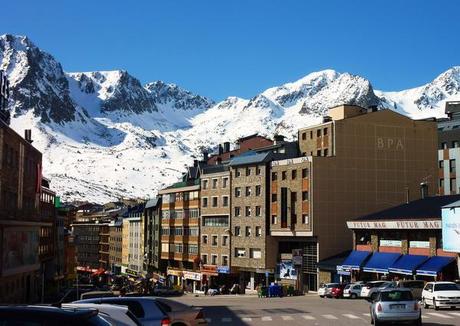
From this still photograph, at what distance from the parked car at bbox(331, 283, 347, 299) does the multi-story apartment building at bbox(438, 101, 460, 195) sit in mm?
49056

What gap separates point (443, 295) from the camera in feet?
116

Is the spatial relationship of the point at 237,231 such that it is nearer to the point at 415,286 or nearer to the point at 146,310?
the point at 415,286

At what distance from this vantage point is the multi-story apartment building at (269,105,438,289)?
78.2m

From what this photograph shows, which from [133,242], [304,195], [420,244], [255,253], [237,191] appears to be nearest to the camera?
[420,244]

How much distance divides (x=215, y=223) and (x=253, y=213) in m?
9.62

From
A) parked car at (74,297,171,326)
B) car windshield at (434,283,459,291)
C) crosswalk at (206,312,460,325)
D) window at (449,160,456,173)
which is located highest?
window at (449,160,456,173)

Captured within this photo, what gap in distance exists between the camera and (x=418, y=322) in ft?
82.6

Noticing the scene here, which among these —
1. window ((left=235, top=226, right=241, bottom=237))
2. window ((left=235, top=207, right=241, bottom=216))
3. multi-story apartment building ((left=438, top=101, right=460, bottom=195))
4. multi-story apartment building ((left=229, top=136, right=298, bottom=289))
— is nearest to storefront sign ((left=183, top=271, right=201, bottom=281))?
multi-story apartment building ((left=229, top=136, right=298, bottom=289))

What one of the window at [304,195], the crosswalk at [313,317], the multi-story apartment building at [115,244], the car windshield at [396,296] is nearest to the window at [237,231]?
the window at [304,195]

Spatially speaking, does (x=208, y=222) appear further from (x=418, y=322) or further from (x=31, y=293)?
(x=418, y=322)

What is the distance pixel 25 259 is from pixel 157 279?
6020cm

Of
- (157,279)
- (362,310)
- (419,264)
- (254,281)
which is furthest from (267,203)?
(362,310)

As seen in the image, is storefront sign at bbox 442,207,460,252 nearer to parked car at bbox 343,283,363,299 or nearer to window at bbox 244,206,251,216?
parked car at bbox 343,283,363,299

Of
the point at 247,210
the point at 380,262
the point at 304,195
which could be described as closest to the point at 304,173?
the point at 304,195
